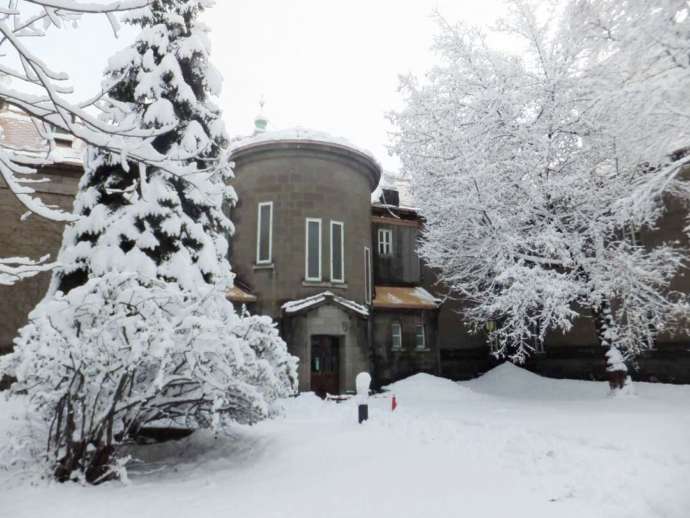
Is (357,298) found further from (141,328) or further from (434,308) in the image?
(141,328)

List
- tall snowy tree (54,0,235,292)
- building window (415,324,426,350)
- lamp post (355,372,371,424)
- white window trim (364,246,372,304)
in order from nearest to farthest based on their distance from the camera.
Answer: tall snowy tree (54,0,235,292), lamp post (355,372,371,424), white window trim (364,246,372,304), building window (415,324,426,350)

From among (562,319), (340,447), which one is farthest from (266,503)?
(562,319)

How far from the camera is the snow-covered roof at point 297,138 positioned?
1778 cm

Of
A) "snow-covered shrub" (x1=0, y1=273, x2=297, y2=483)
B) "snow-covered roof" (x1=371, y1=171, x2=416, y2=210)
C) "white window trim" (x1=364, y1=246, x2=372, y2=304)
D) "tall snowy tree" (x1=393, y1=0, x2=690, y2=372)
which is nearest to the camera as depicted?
"snow-covered shrub" (x1=0, y1=273, x2=297, y2=483)

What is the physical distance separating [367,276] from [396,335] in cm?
279

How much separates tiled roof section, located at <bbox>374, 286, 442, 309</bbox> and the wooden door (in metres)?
2.83

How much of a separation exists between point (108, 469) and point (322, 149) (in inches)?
527

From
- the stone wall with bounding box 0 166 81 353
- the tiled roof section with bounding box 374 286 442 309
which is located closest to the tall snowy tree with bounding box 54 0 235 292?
the stone wall with bounding box 0 166 81 353

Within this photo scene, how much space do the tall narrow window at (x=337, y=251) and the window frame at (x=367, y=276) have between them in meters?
1.24

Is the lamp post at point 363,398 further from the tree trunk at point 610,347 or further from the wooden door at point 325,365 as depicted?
the tree trunk at point 610,347

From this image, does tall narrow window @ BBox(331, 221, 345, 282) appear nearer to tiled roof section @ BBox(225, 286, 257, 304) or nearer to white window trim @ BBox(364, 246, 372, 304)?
white window trim @ BBox(364, 246, 372, 304)

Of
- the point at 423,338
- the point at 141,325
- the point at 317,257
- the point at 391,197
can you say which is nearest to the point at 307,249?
the point at 317,257

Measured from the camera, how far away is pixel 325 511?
5.32m

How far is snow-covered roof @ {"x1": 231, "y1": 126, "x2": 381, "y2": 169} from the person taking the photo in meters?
17.8
